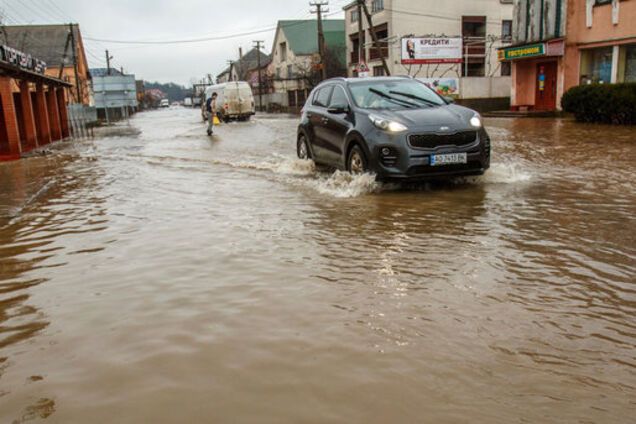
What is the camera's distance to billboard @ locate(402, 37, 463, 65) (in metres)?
38.9

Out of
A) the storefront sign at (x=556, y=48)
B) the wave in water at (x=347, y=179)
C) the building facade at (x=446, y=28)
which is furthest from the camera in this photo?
the building facade at (x=446, y=28)

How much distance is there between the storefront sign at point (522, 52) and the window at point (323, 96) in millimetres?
19871

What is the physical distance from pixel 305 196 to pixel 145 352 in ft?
17.1

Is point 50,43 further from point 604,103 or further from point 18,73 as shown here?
point 604,103

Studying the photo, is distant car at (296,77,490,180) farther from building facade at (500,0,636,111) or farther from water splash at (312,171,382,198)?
building facade at (500,0,636,111)

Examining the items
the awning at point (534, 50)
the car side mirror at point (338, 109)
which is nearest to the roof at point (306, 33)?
the awning at point (534, 50)

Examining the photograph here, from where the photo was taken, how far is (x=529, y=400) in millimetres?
2711

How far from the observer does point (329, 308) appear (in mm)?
3941

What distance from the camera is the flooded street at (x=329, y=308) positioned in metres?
2.78

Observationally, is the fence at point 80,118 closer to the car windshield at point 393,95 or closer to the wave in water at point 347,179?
the wave in water at point 347,179

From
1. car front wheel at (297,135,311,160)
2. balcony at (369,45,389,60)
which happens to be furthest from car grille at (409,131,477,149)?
balcony at (369,45,389,60)

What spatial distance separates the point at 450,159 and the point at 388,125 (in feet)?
3.18

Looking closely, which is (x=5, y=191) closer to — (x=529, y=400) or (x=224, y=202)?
(x=224, y=202)

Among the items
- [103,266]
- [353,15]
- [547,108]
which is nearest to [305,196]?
[103,266]
